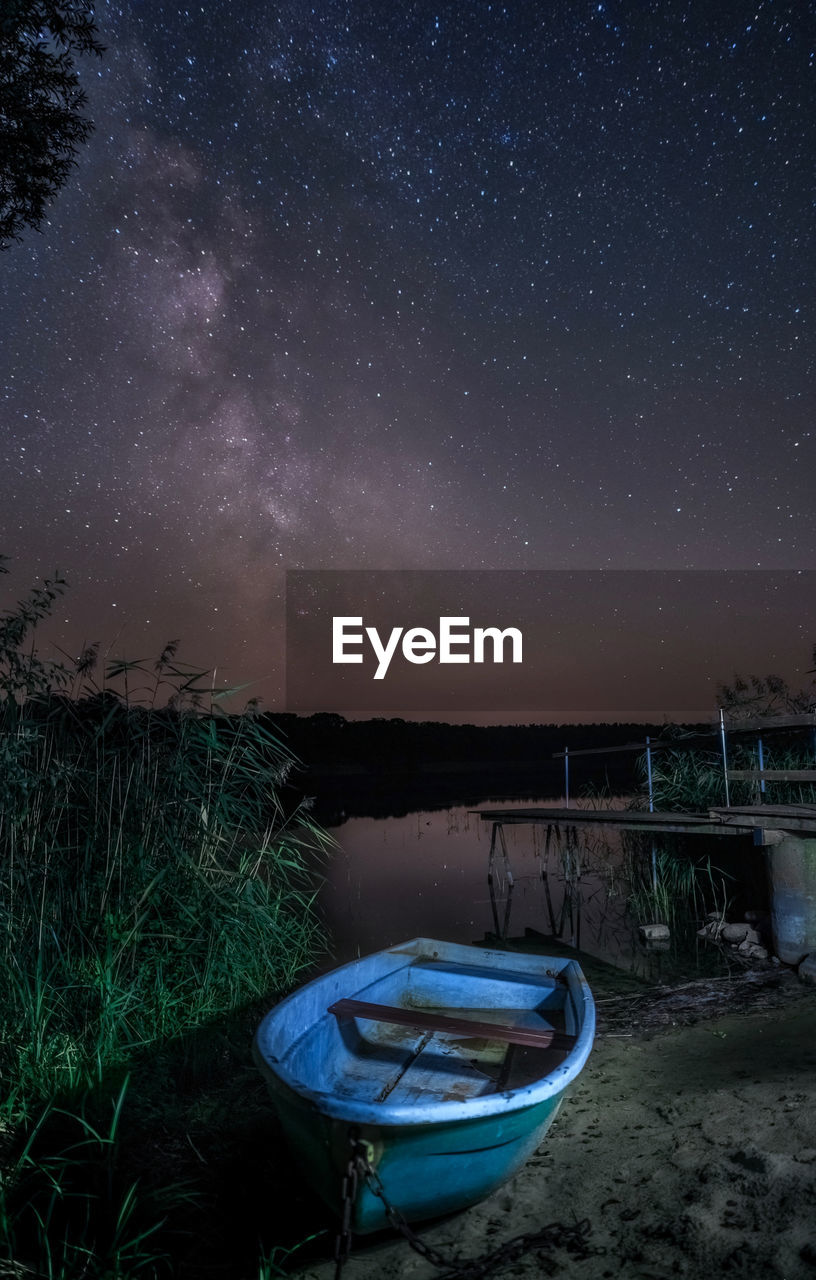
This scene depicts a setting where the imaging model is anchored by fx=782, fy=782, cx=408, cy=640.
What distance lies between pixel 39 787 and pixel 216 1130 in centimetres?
239

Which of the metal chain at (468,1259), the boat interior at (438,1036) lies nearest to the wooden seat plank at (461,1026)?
the boat interior at (438,1036)

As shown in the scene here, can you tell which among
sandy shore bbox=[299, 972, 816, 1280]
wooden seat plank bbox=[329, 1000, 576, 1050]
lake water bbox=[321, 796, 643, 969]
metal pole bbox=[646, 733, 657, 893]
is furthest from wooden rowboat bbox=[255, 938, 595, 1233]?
metal pole bbox=[646, 733, 657, 893]

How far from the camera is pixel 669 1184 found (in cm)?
357

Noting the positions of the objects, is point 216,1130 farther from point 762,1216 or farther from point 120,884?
point 762,1216

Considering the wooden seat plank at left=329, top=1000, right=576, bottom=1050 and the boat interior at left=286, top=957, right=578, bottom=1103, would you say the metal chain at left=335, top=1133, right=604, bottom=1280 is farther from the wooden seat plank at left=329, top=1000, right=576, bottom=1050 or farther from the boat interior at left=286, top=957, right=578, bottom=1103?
the wooden seat plank at left=329, top=1000, right=576, bottom=1050

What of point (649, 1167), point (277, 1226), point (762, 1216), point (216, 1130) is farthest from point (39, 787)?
point (762, 1216)

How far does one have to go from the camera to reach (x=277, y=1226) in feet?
12.1

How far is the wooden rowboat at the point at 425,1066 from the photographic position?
3.04 metres

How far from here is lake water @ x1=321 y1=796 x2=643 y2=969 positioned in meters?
10.6

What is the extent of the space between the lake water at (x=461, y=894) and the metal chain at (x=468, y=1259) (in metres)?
5.60

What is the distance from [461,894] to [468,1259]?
11194 mm

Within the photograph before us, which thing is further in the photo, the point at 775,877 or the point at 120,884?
the point at 775,877

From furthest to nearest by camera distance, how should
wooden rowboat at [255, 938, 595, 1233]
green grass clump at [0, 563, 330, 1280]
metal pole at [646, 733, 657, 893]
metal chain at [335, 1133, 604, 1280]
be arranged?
metal pole at [646, 733, 657, 893], green grass clump at [0, 563, 330, 1280], wooden rowboat at [255, 938, 595, 1233], metal chain at [335, 1133, 604, 1280]

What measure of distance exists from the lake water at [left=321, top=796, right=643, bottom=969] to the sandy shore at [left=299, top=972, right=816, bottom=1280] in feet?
12.9
